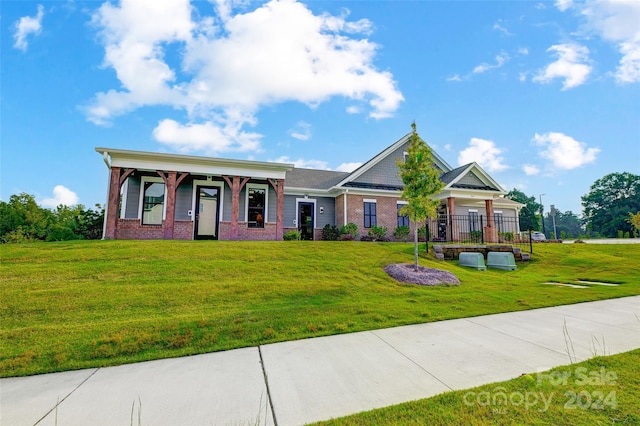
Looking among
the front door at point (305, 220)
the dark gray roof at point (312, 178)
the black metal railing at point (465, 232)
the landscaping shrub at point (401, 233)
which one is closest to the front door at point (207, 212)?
the dark gray roof at point (312, 178)

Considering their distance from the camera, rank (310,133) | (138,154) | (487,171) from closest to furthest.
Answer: (138,154) < (487,171) < (310,133)

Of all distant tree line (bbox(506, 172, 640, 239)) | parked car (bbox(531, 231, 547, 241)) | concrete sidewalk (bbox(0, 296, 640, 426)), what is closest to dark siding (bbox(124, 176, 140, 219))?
concrete sidewalk (bbox(0, 296, 640, 426))

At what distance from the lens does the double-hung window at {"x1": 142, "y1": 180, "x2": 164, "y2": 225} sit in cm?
1417

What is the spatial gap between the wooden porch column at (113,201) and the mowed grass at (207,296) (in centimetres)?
201

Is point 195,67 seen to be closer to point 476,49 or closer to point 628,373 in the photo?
point 476,49

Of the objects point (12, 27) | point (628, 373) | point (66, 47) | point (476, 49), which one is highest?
point (476, 49)

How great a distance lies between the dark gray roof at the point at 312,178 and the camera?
17.9 m

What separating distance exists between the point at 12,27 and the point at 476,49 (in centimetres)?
1905

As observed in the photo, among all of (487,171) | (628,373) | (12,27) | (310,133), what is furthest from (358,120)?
(628,373)

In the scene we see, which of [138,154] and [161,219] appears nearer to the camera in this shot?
[138,154]

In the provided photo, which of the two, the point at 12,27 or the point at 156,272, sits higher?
the point at 12,27

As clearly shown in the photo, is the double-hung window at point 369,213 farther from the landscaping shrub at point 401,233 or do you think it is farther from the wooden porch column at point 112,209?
the wooden porch column at point 112,209

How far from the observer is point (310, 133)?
21.4m

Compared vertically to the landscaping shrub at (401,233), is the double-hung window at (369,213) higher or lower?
higher
